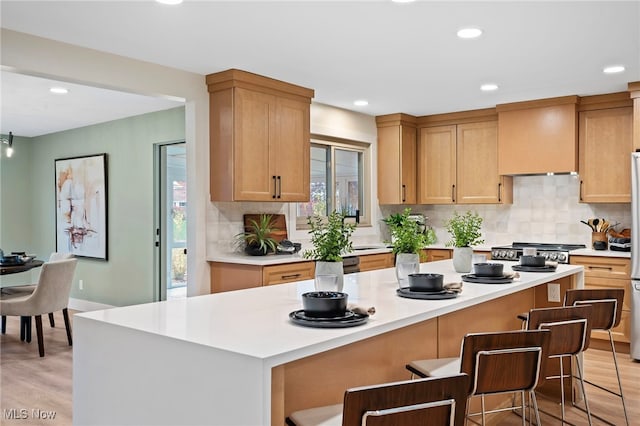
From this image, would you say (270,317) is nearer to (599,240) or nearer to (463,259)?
(463,259)

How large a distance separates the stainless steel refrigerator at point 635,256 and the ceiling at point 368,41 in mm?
815

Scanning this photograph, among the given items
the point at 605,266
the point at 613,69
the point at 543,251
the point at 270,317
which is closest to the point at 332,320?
the point at 270,317

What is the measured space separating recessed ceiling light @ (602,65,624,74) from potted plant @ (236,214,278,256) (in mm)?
3038

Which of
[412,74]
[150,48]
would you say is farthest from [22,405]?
[412,74]

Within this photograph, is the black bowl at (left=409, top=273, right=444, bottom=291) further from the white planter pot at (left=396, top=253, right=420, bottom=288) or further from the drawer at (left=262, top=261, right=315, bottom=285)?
the drawer at (left=262, top=261, right=315, bottom=285)

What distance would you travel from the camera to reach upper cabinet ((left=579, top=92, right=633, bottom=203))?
16.7 feet

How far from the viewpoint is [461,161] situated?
245 inches

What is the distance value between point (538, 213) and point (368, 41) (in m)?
3.27

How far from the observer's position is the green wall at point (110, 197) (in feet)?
20.1

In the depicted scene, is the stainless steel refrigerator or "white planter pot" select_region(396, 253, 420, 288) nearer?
→ "white planter pot" select_region(396, 253, 420, 288)

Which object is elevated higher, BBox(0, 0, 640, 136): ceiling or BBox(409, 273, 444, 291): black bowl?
BBox(0, 0, 640, 136): ceiling

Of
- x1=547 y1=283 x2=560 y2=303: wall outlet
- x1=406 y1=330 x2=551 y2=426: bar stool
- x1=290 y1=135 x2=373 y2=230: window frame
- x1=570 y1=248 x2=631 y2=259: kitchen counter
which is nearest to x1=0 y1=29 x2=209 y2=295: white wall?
x1=290 y1=135 x2=373 y2=230: window frame

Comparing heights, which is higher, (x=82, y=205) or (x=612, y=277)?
(x=82, y=205)

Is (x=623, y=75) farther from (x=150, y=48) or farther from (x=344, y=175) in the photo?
(x=150, y=48)
